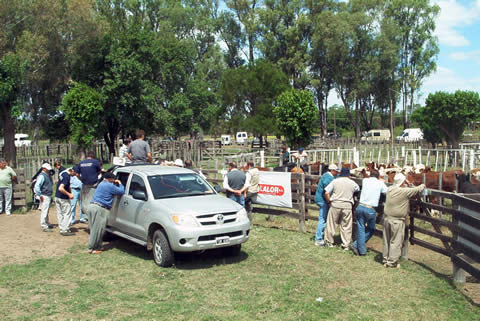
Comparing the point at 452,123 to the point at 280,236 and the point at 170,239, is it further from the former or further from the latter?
the point at 170,239

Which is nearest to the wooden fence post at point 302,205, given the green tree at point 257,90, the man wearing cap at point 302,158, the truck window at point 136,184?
the truck window at point 136,184

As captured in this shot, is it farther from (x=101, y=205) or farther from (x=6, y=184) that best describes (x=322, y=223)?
(x=6, y=184)

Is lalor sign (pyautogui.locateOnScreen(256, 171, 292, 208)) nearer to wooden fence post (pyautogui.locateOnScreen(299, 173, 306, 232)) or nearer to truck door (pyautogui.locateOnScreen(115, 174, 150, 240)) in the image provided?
wooden fence post (pyautogui.locateOnScreen(299, 173, 306, 232))

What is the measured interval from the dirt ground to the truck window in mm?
2008

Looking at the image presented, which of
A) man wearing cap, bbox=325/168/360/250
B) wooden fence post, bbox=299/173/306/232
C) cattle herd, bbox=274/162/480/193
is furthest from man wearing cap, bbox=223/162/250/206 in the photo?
cattle herd, bbox=274/162/480/193

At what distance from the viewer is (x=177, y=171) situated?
9641 millimetres

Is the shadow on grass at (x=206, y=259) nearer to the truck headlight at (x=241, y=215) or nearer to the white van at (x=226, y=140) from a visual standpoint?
the truck headlight at (x=241, y=215)

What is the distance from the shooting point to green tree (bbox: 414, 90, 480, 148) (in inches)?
1613

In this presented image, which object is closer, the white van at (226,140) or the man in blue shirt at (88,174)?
the man in blue shirt at (88,174)

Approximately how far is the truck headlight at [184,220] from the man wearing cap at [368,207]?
3401 mm

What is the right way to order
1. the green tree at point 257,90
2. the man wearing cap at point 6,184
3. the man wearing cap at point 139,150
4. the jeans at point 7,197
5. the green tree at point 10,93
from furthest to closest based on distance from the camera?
the green tree at point 257,90, the green tree at point 10,93, the jeans at point 7,197, the man wearing cap at point 6,184, the man wearing cap at point 139,150

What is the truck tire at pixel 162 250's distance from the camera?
809 cm

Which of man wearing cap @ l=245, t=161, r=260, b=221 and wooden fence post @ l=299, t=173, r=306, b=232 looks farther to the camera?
man wearing cap @ l=245, t=161, r=260, b=221

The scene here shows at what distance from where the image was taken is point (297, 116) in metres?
37.4
